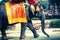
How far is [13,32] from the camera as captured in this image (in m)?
8.34

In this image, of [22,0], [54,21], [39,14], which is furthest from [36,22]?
[22,0]

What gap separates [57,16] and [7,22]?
12.1ft

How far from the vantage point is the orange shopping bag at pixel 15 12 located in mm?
5648

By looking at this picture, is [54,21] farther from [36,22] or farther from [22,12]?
[22,12]

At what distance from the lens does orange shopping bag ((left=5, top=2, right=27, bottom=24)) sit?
5.65 m

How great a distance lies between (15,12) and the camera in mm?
5703

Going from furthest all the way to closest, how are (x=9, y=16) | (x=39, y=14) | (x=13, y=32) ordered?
1. (x=13, y=32)
2. (x=39, y=14)
3. (x=9, y=16)

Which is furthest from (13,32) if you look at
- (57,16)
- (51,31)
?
(57,16)

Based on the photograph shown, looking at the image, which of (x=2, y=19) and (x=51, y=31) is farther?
(x=51, y=31)

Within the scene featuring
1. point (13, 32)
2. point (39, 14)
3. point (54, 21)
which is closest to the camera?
point (39, 14)

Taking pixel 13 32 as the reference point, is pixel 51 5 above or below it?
above

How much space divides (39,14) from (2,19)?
4.16 ft

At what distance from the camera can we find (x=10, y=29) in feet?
28.6

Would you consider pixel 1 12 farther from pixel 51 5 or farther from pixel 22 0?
pixel 51 5
